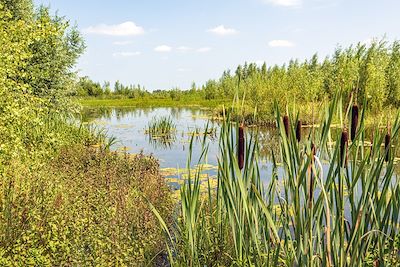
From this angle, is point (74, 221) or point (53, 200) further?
point (53, 200)

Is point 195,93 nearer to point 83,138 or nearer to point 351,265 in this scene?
point 83,138

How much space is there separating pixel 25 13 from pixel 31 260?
14.3 m

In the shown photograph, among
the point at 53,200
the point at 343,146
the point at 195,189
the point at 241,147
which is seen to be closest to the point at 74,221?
the point at 53,200

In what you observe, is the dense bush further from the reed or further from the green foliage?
the reed

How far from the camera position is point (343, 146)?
1.72m

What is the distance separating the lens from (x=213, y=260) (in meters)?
3.86

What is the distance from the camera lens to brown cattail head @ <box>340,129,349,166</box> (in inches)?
66.4

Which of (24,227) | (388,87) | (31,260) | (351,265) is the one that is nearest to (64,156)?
(24,227)

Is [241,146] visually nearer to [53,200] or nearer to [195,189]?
[195,189]

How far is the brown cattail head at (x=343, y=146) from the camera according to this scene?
1688 mm

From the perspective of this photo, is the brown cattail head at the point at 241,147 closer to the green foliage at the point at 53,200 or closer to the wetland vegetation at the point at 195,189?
the wetland vegetation at the point at 195,189

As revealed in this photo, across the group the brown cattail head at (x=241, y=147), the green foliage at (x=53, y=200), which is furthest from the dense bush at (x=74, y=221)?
the brown cattail head at (x=241, y=147)

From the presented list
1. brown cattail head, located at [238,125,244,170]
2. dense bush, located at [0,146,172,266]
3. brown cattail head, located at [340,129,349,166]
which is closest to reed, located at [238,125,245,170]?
brown cattail head, located at [238,125,244,170]

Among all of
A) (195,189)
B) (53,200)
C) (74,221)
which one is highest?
(195,189)
